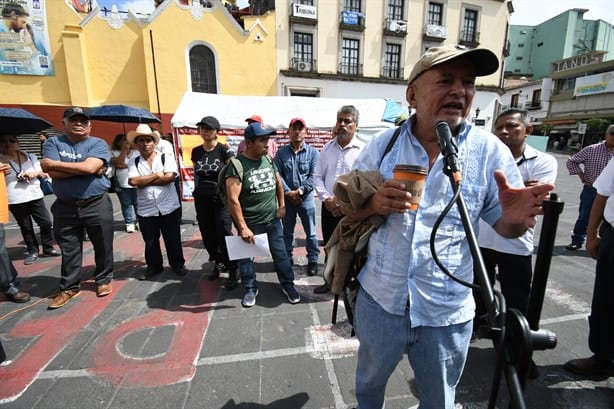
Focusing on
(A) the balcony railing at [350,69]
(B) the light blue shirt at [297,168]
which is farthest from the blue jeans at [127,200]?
(A) the balcony railing at [350,69]

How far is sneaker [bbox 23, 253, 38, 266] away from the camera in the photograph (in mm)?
4410

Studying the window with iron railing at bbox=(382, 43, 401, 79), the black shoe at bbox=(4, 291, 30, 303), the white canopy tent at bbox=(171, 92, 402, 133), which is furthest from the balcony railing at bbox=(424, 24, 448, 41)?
the black shoe at bbox=(4, 291, 30, 303)

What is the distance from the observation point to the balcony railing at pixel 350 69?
21.6m

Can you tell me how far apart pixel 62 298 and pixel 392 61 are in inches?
974

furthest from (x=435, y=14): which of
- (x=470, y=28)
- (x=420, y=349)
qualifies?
(x=420, y=349)

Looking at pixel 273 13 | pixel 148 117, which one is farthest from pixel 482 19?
pixel 148 117

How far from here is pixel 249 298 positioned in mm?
3223

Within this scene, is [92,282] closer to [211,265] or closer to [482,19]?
[211,265]

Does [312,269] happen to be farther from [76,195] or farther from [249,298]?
[76,195]

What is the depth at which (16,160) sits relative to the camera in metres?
4.24

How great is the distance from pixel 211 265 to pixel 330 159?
235 centimetres

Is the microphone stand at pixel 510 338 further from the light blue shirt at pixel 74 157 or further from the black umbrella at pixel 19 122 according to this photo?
the black umbrella at pixel 19 122

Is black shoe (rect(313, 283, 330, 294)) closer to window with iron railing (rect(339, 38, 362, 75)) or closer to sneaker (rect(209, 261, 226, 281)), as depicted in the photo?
sneaker (rect(209, 261, 226, 281))

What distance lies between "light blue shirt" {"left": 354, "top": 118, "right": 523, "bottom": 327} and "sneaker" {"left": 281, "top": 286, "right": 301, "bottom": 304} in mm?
2125
